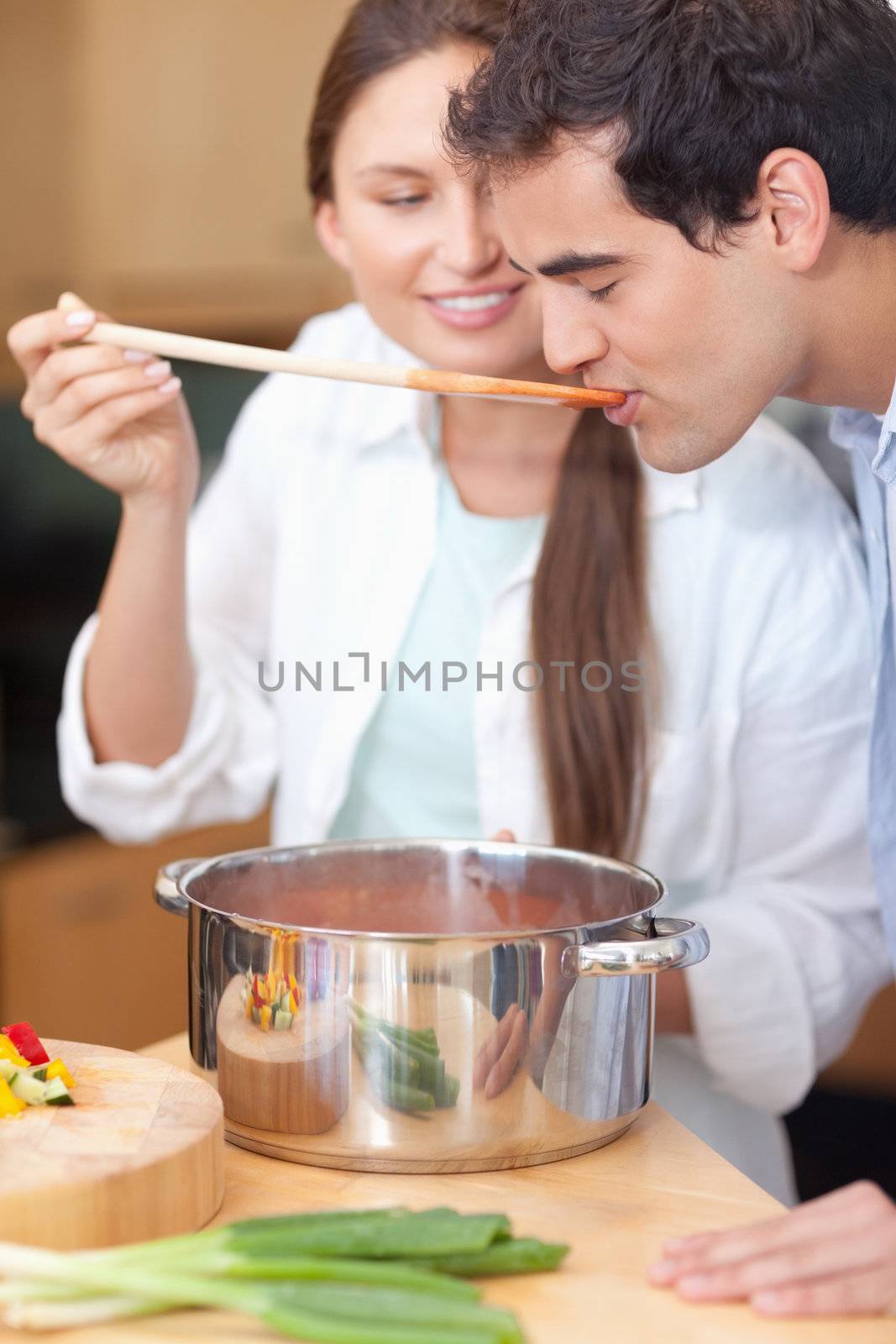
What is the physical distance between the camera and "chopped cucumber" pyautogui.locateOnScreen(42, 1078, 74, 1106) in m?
0.83

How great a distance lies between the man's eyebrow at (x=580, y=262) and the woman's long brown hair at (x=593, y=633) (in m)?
0.42

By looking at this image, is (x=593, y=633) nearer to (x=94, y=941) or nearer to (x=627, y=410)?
(x=627, y=410)

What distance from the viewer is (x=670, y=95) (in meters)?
0.95

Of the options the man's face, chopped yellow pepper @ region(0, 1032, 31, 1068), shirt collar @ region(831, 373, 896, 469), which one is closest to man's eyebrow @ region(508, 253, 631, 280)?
the man's face

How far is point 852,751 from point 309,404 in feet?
2.11

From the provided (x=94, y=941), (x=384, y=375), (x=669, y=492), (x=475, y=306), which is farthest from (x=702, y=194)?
(x=94, y=941)

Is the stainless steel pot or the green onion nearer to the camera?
the green onion

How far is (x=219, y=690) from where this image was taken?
62.3 inches

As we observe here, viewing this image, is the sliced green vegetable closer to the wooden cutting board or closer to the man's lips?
the wooden cutting board

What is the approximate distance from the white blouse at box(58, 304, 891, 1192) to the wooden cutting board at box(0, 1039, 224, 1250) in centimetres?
57

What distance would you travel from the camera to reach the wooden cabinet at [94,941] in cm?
250

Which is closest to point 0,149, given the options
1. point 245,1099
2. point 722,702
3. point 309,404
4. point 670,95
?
point 309,404

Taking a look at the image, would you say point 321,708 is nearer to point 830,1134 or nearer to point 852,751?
point 852,751

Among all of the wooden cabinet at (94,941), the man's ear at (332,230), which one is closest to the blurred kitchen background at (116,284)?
the wooden cabinet at (94,941)
